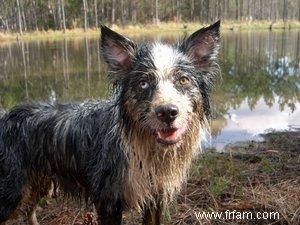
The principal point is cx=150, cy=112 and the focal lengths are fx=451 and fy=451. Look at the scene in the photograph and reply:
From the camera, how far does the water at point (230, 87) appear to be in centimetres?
1081

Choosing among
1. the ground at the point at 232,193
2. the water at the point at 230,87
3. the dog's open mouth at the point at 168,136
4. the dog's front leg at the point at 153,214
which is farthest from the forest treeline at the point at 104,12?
the dog's open mouth at the point at 168,136

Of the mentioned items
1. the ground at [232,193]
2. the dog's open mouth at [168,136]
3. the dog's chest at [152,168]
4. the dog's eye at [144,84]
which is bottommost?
the ground at [232,193]

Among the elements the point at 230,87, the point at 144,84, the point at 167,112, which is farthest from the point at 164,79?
the point at 230,87

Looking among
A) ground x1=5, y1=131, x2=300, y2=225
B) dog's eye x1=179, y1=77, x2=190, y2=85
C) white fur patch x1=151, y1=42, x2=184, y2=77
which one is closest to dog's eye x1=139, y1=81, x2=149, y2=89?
white fur patch x1=151, y1=42, x2=184, y2=77

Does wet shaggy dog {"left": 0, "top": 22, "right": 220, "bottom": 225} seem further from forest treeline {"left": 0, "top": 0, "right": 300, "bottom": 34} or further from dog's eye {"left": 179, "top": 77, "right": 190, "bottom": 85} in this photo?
forest treeline {"left": 0, "top": 0, "right": 300, "bottom": 34}

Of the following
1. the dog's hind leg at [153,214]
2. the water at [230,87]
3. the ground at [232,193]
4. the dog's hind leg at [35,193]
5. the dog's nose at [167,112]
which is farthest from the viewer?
the water at [230,87]

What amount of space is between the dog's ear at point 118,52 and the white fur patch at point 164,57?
23 cm

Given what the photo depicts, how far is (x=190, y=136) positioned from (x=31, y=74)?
603 inches

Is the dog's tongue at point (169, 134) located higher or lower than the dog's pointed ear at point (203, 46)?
lower

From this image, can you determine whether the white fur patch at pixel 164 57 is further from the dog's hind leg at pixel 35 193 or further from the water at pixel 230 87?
the water at pixel 230 87

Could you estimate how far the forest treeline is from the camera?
5822 centimetres

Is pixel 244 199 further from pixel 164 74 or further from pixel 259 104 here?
pixel 259 104

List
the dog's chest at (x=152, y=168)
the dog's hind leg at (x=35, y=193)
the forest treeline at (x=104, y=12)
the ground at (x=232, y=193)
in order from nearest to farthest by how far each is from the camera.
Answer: the dog's chest at (x=152, y=168)
the dog's hind leg at (x=35, y=193)
the ground at (x=232, y=193)
the forest treeline at (x=104, y=12)

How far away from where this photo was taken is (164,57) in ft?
13.3
